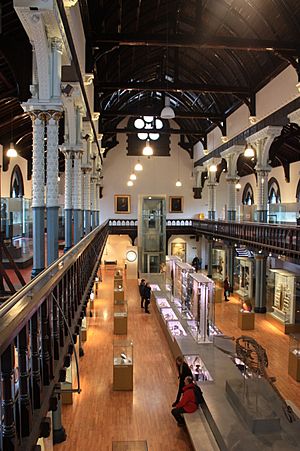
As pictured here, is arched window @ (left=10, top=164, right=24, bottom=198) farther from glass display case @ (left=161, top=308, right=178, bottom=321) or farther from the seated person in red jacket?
the seated person in red jacket

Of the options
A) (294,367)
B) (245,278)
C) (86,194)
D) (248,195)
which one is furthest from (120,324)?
(248,195)

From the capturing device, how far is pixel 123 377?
11.3m

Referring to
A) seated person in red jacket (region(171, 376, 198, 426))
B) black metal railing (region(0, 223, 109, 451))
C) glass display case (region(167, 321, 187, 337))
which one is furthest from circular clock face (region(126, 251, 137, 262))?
black metal railing (region(0, 223, 109, 451))

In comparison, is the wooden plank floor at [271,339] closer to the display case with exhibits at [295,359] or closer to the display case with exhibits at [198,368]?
the display case with exhibits at [295,359]

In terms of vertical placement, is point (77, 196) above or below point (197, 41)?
below

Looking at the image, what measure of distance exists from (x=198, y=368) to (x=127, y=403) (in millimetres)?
2161

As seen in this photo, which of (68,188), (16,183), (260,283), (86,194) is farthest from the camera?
(16,183)

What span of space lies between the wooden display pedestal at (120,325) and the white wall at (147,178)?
16.6 meters

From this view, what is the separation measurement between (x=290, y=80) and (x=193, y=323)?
9250mm

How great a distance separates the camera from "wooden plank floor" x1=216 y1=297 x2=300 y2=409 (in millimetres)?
11508

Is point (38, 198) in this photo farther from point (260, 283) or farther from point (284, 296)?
point (260, 283)

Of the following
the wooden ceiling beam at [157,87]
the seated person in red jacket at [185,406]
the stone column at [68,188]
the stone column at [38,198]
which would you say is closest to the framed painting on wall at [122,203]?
the wooden ceiling beam at [157,87]

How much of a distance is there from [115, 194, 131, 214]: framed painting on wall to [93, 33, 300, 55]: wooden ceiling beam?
19.7 metres

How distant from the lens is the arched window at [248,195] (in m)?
32.1
